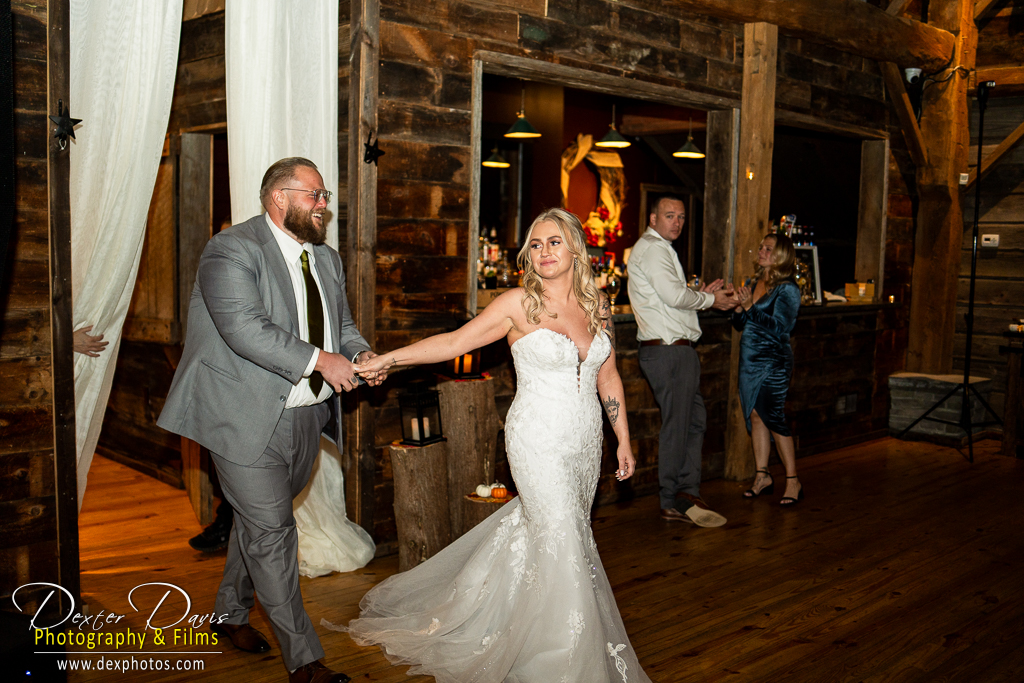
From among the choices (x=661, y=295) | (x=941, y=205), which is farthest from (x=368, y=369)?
(x=941, y=205)

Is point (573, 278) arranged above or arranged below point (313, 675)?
above

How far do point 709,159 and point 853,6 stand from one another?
174 cm

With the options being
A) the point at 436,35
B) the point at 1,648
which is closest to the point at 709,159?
the point at 436,35

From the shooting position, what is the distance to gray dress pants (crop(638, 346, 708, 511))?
5059mm

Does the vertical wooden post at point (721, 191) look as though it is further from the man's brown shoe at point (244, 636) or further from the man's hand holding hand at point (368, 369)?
the man's brown shoe at point (244, 636)

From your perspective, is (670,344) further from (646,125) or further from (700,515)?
(646,125)

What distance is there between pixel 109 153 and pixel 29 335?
0.82 meters

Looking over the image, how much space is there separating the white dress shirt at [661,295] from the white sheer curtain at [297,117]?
181 centimetres

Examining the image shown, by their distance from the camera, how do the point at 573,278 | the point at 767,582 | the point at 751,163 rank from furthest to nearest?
the point at 751,163 → the point at 767,582 → the point at 573,278

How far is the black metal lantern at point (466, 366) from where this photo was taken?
4.29 meters

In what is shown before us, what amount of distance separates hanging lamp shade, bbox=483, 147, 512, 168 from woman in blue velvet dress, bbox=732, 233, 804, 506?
3.56 m

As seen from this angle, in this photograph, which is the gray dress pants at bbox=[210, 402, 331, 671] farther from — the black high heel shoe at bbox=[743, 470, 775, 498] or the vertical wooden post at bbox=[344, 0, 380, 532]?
the black high heel shoe at bbox=[743, 470, 775, 498]

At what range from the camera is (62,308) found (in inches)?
131

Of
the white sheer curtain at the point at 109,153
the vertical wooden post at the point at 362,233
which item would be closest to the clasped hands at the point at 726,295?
the vertical wooden post at the point at 362,233
